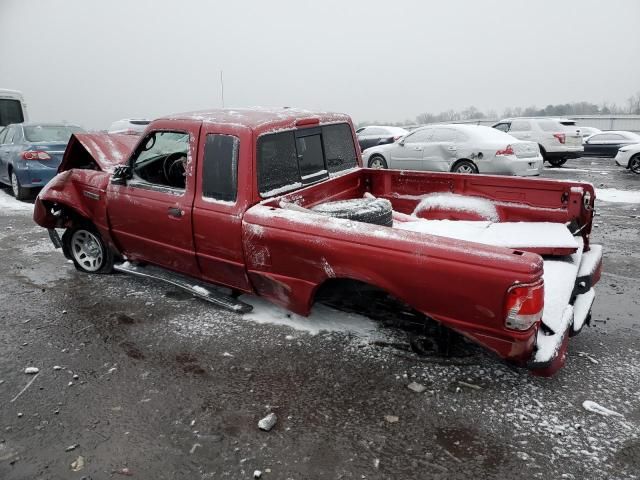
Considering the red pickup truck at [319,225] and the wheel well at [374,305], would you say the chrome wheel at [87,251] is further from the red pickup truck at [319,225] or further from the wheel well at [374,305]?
the wheel well at [374,305]

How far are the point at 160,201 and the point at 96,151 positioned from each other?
1.51 meters

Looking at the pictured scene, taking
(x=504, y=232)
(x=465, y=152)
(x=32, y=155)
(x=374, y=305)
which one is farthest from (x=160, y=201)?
(x=465, y=152)

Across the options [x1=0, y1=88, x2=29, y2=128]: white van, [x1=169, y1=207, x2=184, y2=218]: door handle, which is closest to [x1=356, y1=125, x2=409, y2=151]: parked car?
[x1=0, y1=88, x2=29, y2=128]: white van

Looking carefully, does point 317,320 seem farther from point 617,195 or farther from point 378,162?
point 378,162

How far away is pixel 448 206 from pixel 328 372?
2.21m

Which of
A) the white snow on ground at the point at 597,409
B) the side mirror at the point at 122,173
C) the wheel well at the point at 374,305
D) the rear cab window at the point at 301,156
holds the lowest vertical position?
the white snow on ground at the point at 597,409

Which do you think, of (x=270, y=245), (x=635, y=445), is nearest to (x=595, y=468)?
(x=635, y=445)

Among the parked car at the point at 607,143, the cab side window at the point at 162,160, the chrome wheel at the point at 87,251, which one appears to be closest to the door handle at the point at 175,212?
the cab side window at the point at 162,160

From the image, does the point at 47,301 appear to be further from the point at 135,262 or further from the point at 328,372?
the point at 328,372

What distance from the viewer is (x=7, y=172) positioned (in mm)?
9758

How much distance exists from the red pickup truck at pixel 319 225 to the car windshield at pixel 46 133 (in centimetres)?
521

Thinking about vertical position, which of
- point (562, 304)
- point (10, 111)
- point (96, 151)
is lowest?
point (562, 304)

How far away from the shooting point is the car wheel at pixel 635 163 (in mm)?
12836

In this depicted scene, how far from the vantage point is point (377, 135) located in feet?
59.5
